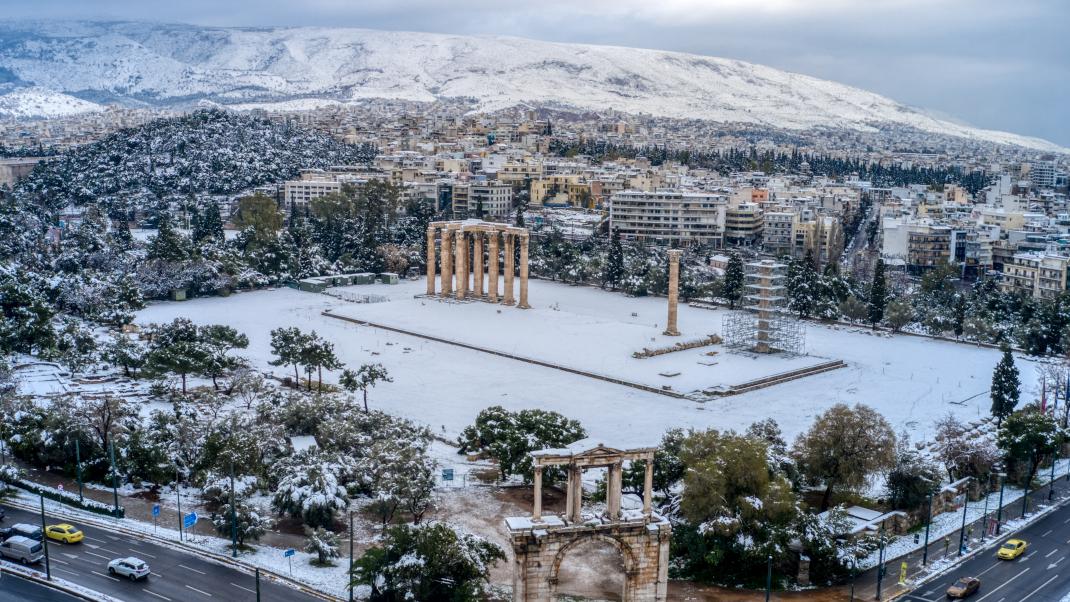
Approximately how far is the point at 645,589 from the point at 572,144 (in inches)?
5938

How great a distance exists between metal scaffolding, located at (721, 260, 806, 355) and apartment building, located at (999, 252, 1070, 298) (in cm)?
2421

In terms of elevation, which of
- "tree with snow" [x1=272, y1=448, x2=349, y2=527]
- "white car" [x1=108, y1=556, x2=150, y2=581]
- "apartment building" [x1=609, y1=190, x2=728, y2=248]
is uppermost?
"apartment building" [x1=609, y1=190, x2=728, y2=248]

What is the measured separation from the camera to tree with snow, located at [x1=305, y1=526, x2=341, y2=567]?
26.7 m

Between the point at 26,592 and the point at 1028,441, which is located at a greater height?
the point at 1028,441

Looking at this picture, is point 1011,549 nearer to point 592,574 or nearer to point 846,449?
point 846,449

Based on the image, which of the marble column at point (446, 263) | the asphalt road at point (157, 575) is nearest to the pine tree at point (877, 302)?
the marble column at point (446, 263)

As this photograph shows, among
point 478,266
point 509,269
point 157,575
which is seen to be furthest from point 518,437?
point 478,266

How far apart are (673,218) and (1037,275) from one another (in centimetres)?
3133

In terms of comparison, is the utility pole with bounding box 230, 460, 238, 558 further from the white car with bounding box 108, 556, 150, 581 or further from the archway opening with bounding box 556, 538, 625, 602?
the archway opening with bounding box 556, 538, 625, 602

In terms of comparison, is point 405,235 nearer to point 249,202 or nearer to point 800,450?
point 249,202

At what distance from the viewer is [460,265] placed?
68.1 metres

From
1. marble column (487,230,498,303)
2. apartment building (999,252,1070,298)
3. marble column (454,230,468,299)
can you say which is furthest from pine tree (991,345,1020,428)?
marble column (454,230,468,299)

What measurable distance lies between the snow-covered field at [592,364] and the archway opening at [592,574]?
1129cm

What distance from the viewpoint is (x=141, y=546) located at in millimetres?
27141
